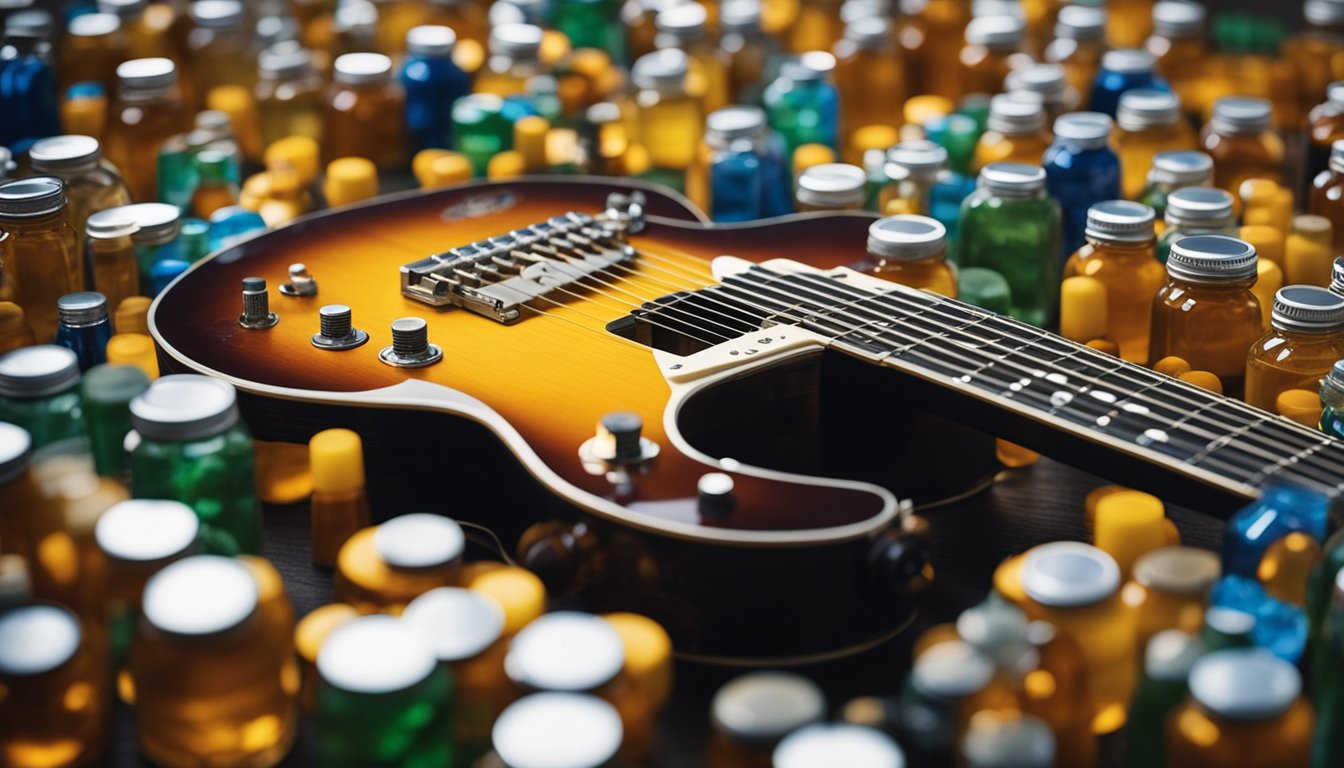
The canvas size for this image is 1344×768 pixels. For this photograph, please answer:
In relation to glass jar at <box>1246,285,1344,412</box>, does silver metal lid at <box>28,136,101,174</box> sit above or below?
above

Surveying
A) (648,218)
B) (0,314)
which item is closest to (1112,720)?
(648,218)

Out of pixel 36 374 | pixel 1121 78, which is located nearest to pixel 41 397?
pixel 36 374

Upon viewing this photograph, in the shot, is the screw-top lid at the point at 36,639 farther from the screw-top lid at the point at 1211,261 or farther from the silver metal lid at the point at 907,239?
the screw-top lid at the point at 1211,261

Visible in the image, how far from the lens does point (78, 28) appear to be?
1856mm

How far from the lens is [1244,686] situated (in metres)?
0.76

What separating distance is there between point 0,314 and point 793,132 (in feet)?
2.76

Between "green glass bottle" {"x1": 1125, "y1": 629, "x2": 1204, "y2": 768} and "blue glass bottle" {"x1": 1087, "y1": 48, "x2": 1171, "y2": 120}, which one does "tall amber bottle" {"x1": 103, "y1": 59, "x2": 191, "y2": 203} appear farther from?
"green glass bottle" {"x1": 1125, "y1": 629, "x2": 1204, "y2": 768}

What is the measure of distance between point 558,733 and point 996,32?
130 centimetres

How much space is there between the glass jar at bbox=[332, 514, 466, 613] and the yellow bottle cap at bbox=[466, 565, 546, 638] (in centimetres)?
2

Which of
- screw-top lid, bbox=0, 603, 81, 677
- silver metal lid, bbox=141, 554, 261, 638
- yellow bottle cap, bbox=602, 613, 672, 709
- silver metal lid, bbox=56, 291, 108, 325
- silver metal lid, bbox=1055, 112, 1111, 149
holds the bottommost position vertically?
yellow bottle cap, bbox=602, 613, 672, 709

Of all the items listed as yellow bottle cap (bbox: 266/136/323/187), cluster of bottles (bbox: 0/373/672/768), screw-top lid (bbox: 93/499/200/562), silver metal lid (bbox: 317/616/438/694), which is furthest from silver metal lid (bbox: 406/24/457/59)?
silver metal lid (bbox: 317/616/438/694)

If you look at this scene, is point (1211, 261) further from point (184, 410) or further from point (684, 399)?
point (184, 410)

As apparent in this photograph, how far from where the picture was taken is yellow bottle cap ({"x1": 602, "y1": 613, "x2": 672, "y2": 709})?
2.82 feet

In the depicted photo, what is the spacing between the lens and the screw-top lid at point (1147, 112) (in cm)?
159
